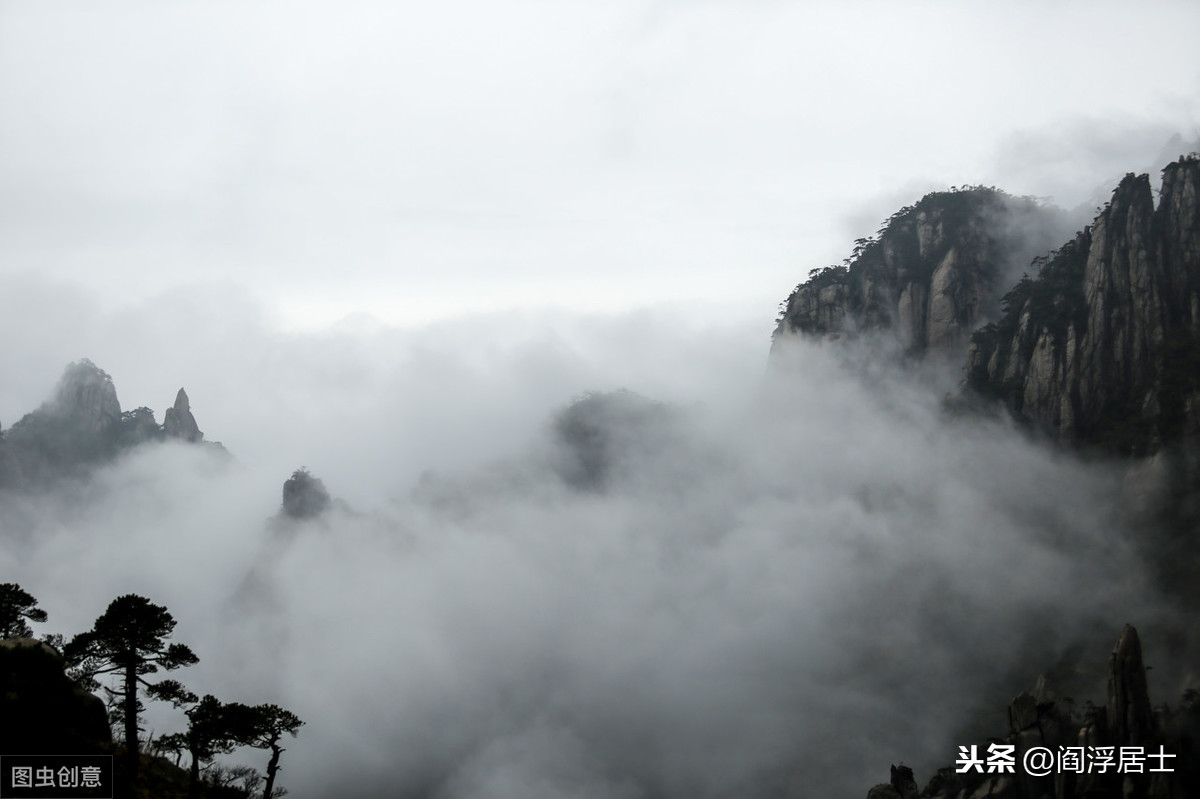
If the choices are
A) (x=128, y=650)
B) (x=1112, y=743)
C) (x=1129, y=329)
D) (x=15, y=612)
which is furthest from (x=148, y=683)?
(x=1129, y=329)

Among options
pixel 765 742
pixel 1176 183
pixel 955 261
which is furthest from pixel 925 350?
pixel 765 742

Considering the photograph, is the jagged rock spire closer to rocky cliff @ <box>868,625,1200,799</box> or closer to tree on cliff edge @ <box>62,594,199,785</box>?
rocky cliff @ <box>868,625,1200,799</box>

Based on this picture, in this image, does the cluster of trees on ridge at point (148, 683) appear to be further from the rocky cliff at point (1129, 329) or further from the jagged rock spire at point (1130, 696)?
the rocky cliff at point (1129, 329)

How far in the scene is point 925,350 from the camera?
18862 centimetres

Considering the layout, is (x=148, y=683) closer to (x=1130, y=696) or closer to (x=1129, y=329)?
(x=1130, y=696)

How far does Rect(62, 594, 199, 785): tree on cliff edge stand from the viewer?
5509cm

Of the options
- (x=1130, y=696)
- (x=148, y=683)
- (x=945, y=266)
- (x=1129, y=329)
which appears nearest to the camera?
(x=148, y=683)

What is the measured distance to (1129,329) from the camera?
469 ft

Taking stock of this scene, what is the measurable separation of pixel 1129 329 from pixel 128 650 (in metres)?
A: 161

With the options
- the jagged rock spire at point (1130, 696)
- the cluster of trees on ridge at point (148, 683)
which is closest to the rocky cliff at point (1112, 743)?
the jagged rock spire at point (1130, 696)

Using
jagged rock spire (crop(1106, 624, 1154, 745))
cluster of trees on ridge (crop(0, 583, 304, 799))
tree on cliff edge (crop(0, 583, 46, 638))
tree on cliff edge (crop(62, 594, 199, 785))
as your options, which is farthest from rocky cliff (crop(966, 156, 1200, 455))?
tree on cliff edge (crop(0, 583, 46, 638))

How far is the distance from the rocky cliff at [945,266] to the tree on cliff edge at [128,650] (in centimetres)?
17311

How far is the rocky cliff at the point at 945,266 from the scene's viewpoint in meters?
183

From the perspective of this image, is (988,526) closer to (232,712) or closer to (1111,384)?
(1111,384)
